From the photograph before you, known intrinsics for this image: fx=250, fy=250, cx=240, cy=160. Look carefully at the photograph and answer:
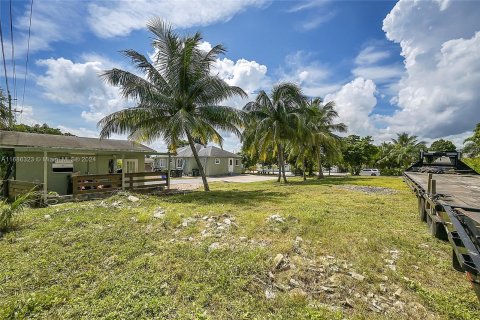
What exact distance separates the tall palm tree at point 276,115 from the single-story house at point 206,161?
12.0m

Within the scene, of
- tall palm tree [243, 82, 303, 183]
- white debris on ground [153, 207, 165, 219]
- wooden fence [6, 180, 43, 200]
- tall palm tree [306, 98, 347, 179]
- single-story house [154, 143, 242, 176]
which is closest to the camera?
white debris on ground [153, 207, 165, 219]

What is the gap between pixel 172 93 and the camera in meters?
13.0

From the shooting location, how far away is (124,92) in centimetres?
1195

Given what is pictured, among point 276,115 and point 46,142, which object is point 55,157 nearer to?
point 46,142

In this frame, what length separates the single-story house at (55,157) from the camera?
1083 cm

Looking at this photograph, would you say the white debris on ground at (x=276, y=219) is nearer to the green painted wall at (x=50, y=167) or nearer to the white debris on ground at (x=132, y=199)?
the white debris on ground at (x=132, y=199)

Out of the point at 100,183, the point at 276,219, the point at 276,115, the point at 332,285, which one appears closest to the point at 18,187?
the point at 100,183

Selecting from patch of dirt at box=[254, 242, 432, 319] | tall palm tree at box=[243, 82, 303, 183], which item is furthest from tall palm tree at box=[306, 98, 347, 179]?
patch of dirt at box=[254, 242, 432, 319]

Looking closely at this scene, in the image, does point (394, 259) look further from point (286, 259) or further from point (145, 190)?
point (145, 190)

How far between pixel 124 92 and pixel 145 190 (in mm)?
5273

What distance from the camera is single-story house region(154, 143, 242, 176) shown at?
99.0 ft

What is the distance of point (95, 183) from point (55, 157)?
2.72m

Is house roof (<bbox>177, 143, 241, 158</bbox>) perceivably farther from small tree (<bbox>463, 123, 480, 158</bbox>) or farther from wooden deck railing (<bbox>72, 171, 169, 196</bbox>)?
small tree (<bbox>463, 123, 480, 158</bbox>)

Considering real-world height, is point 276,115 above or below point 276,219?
above
